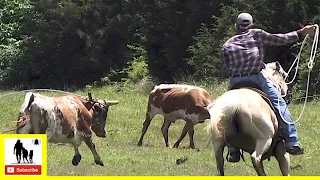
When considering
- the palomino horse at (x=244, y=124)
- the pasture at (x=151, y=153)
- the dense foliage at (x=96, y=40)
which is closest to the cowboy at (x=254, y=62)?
the palomino horse at (x=244, y=124)

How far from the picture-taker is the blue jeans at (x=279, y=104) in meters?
10.8

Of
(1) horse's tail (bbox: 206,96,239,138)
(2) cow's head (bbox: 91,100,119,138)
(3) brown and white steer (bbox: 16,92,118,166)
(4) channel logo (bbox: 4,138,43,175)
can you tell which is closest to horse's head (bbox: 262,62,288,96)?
(1) horse's tail (bbox: 206,96,239,138)

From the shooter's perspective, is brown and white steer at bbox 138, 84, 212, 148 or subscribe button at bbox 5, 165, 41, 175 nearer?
subscribe button at bbox 5, 165, 41, 175

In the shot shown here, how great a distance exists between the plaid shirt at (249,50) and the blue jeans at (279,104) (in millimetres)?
91

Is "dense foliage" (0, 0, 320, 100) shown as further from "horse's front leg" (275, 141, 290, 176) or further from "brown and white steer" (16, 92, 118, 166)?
"horse's front leg" (275, 141, 290, 176)

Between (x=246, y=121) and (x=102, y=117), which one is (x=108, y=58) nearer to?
(x=102, y=117)

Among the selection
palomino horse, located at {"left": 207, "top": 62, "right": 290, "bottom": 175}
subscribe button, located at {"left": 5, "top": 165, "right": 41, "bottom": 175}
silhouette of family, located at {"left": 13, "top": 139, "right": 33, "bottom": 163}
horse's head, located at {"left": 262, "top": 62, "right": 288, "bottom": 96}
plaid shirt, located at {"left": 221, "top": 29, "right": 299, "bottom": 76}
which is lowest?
subscribe button, located at {"left": 5, "top": 165, "right": 41, "bottom": 175}

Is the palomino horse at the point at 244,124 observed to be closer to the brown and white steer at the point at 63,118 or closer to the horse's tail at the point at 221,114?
the horse's tail at the point at 221,114

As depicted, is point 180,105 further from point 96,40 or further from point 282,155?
point 96,40

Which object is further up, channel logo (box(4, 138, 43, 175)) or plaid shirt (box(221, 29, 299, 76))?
plaid shirt (box(221, 29, 299, 76))

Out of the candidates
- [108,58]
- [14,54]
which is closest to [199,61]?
[108,58]

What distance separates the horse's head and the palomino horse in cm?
→ 110

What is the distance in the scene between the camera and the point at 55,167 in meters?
13.6

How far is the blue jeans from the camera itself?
427 inches
